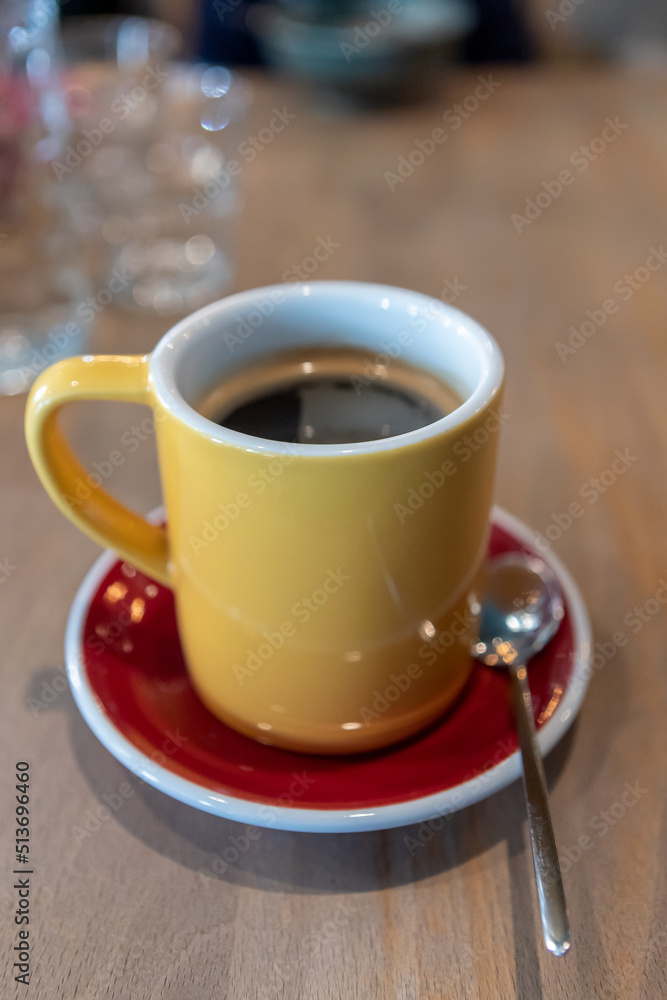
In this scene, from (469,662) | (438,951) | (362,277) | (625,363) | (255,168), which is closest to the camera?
(438,951)

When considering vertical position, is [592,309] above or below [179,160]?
above

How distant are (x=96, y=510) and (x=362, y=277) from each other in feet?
1.80

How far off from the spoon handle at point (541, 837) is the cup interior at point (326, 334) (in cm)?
16

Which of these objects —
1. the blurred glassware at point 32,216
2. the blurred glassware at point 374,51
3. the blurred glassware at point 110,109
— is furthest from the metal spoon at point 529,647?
the blurred glassware at point 374,51

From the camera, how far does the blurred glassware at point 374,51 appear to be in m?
1.18

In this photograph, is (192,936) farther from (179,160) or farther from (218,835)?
(179,160)

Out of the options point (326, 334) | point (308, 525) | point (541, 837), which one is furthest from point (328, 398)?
point (541, 837)

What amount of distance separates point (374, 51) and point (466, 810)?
1.09 meters

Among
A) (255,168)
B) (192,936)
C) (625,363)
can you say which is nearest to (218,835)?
(192,936)

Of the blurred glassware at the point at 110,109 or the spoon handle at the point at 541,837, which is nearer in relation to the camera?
the spoon handle at the point at 541,837

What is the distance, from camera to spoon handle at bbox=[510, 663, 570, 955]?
1.08 feet

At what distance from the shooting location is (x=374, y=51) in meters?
A: 1.17

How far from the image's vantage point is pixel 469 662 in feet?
1.51

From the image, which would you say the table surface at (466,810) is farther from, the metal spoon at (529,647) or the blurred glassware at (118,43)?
the blurred glassware at (118,43)
